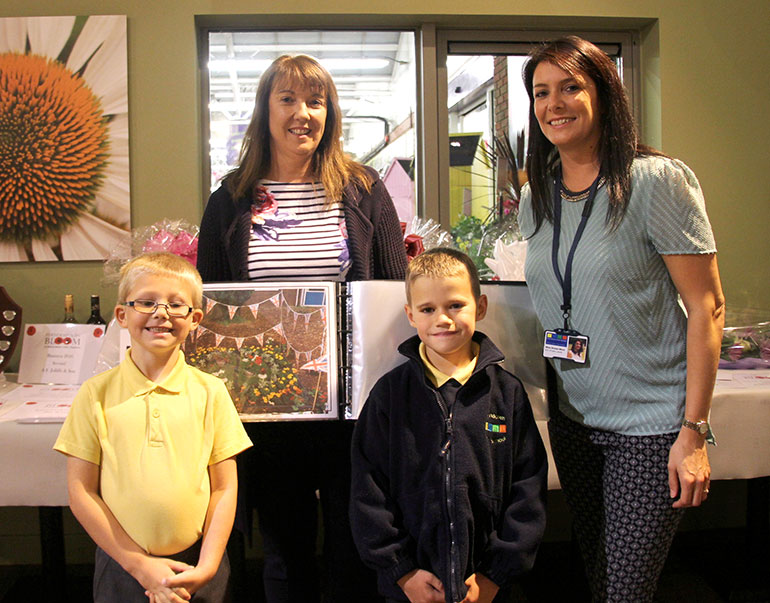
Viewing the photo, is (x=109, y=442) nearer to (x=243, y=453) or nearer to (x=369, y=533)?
(x=243, y=453)

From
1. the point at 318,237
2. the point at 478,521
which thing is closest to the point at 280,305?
the point at 318,237

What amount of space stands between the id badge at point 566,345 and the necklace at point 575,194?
0.29 metres

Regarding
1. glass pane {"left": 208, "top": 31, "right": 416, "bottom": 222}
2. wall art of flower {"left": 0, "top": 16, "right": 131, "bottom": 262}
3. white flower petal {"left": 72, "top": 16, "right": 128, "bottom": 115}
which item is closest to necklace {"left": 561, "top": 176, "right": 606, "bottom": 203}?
glass pane {"left": 208, "top": 31, "right": 416, "bottom": 222}

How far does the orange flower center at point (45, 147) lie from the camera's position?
2703mm

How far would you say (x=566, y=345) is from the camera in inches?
54.5

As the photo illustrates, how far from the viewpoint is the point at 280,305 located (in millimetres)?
1512

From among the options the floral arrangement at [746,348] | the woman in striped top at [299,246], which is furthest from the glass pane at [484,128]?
the woman in striped top at [299,246]

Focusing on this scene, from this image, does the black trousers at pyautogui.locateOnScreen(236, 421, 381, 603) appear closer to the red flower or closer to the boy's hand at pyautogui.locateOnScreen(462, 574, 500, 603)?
the boy's hand at pyautogui.locateOnScreen(462, 574, 500, 603)

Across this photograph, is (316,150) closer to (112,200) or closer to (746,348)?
(112,200)

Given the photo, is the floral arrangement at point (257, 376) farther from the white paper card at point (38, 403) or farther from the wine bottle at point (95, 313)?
the wine bottle at point (95, 313)

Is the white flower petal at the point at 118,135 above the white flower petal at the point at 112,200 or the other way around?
above

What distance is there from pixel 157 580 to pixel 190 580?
64 millimetres

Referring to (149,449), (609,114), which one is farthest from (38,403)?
(609,114)

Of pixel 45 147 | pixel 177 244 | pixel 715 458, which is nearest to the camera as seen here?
pixel 715 458
